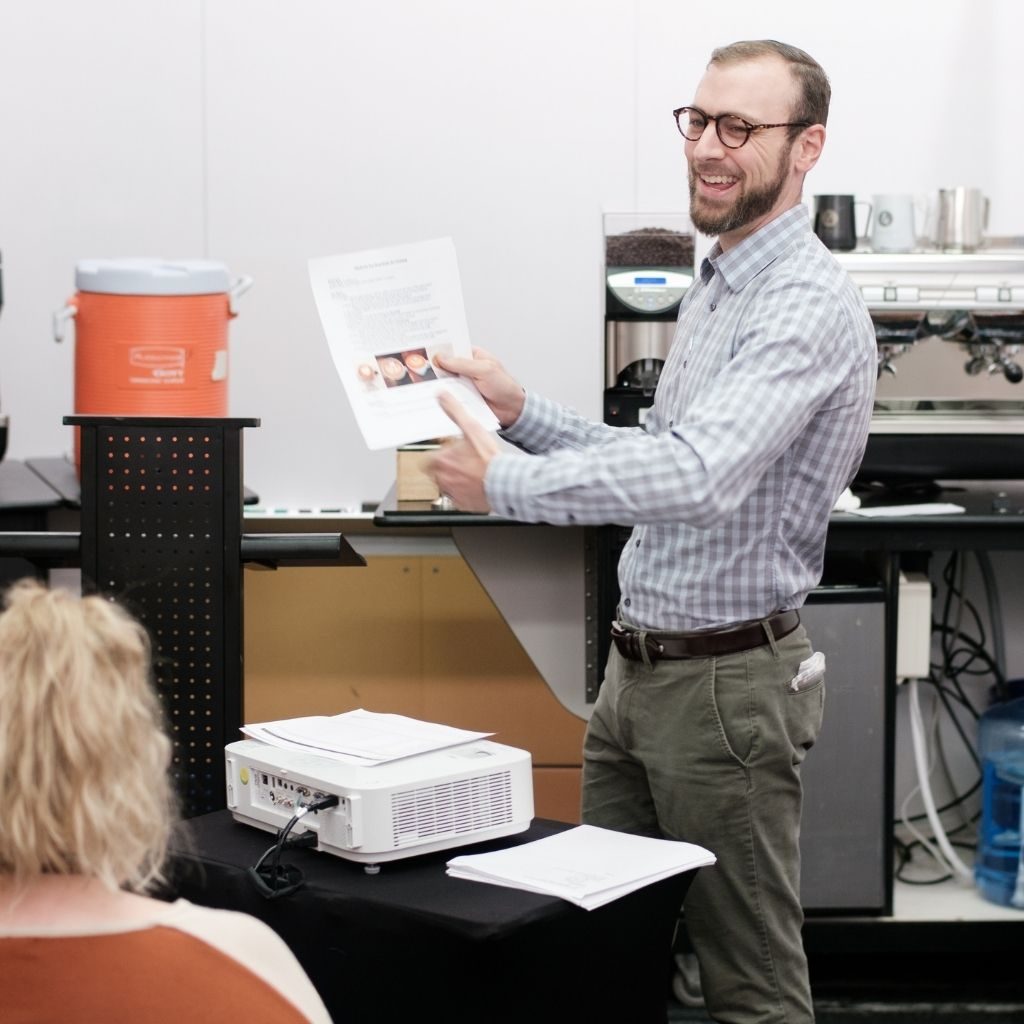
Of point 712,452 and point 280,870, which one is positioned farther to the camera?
point 712,452

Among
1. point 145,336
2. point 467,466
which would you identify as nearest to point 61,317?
point 145,336

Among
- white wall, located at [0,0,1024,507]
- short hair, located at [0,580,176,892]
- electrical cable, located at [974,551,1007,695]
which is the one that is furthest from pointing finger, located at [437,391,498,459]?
electrical cable, located at [974,551,1007,695]

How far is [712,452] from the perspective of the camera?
5.35 feet

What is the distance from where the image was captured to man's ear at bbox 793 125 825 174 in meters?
1.92

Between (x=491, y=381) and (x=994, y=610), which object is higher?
(x=491, y=381)

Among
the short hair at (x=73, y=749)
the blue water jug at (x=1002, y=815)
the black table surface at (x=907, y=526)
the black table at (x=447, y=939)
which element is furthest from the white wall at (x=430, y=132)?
the short hair at (x=73, y=749)

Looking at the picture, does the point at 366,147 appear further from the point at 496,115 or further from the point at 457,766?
the point at 457,766

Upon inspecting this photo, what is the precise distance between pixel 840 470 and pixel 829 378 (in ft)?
0.55

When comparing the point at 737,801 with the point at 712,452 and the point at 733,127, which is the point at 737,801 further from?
the point at 733,127

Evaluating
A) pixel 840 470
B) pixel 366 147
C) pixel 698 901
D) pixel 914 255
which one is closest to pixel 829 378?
pixel 840 470

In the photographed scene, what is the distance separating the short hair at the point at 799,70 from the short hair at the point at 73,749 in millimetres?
1189

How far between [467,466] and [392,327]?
264 mm

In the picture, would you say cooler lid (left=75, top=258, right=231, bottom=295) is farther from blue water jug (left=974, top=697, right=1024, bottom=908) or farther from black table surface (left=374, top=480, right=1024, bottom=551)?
blue water jug (left=974, top=697, right=1024, bottom=908)

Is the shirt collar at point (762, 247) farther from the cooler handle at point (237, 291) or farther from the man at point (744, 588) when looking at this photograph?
the cooler handle at point (237, 291)
